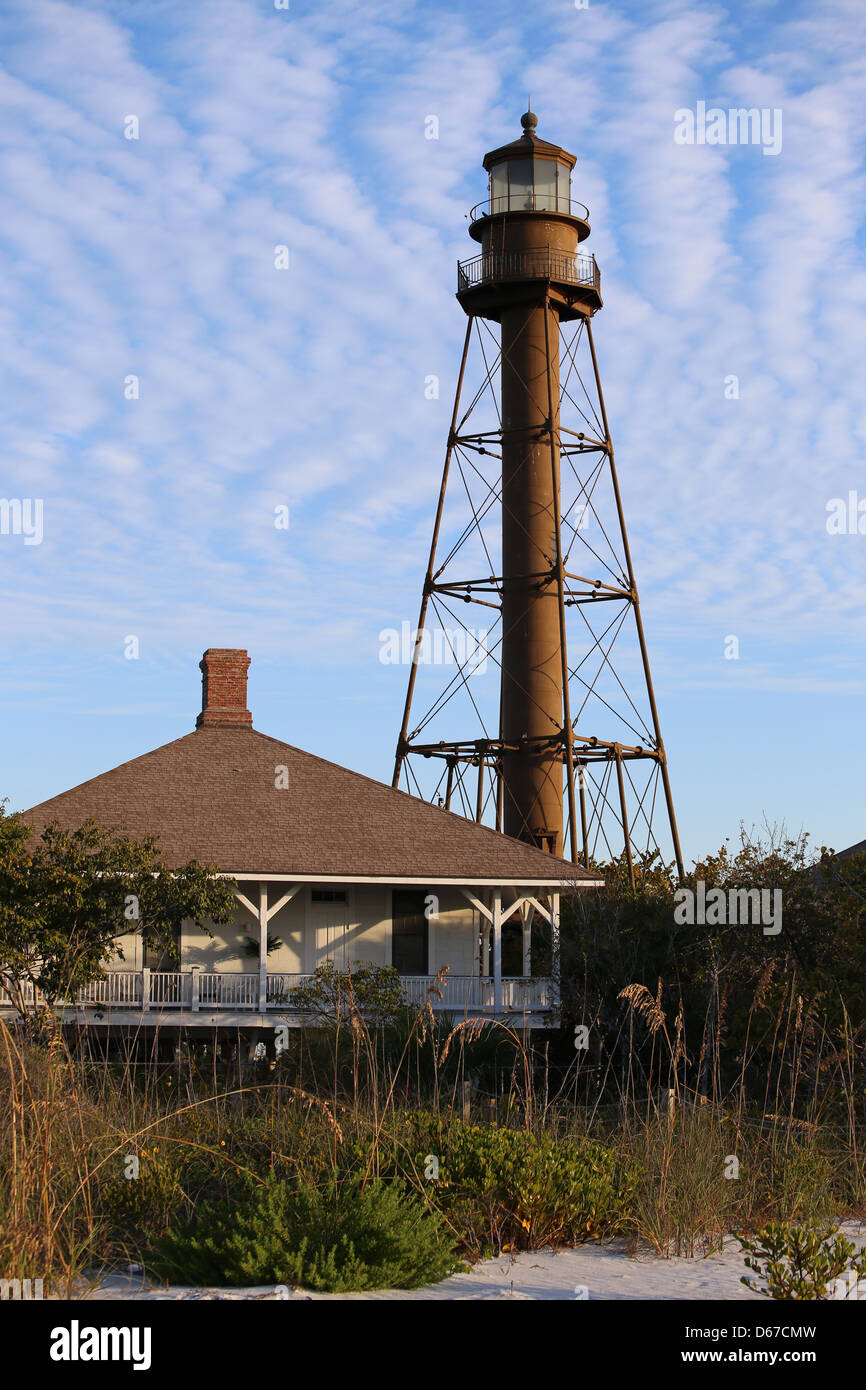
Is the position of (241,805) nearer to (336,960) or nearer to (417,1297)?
(336,960)

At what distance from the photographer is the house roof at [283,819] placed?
24.5 metres

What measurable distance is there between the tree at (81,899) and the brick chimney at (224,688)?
7.59m

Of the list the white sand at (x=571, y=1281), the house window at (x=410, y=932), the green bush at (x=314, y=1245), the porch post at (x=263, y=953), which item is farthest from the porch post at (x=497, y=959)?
the green bush at (x=314, y=1245)

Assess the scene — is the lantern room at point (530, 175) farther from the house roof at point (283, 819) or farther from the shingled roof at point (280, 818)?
the house roof at point (283, 819)

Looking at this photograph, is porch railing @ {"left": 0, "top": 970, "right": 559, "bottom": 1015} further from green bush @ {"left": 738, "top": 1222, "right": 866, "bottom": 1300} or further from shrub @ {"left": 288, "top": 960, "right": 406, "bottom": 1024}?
green bush @ {"left": 738, "top": 1222, "right": 866, "bottom": 1300}

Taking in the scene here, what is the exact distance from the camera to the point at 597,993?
20.9 m

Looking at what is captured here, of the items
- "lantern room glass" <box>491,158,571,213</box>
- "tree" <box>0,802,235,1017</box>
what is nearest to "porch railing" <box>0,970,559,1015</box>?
"tree" <box>0,802,235,1017</box>

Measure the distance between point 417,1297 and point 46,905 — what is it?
14200 mm

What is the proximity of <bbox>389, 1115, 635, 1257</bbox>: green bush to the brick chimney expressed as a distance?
21011 mm

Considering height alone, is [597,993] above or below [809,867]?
below

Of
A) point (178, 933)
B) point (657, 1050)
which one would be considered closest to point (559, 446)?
point (178, 933)

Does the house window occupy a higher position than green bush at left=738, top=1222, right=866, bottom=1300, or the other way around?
the house window

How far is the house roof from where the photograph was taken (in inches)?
966

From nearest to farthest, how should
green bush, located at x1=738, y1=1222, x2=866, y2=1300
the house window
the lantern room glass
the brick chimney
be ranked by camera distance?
1. green bush, located at x1=738, y1=1222, x2=866, y2=1300
2. the house window
3. the brick chimney
4. the lantern room glass
